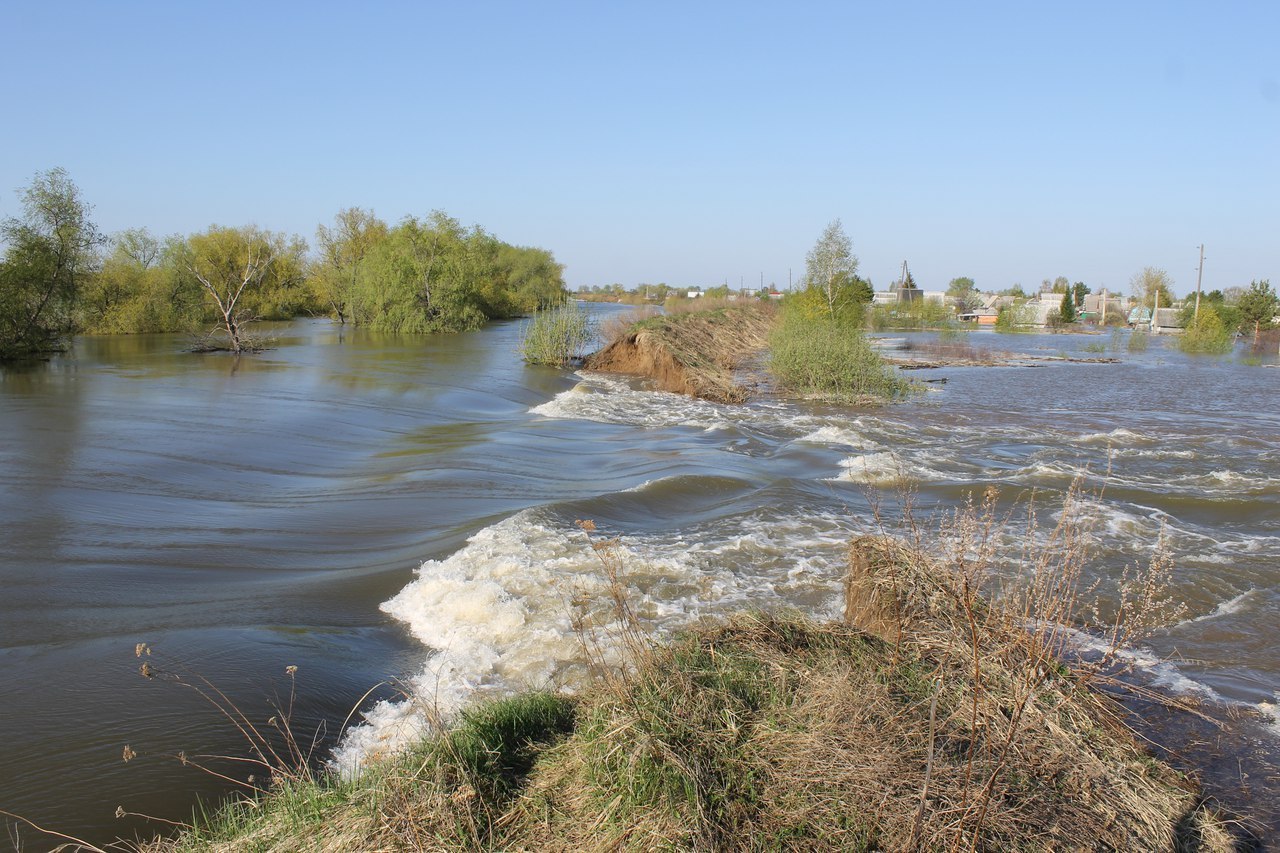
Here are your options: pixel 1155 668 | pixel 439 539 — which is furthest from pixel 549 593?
pixel 1155 668

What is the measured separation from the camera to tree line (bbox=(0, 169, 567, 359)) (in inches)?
1087

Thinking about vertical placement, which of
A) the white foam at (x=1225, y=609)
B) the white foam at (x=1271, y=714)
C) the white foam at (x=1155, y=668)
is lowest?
the white foam at (x=1225, y=609)

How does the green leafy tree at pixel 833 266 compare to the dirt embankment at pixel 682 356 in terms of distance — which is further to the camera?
the green leafy tree at pixel 833 266

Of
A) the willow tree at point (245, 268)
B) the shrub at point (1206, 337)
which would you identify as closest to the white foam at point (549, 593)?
the willow tree at point (245, 268)

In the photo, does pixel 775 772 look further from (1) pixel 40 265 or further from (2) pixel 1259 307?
(2) pixel 1259 307

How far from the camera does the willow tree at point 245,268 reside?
45.7 meters

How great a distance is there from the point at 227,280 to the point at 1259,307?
6223 centimetres

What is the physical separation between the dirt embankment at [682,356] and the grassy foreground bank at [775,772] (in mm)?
18782

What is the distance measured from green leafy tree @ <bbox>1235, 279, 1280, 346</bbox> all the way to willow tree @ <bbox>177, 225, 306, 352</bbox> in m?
56.6

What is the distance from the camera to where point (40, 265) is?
2706 centimetres

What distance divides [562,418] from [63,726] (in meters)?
14.3

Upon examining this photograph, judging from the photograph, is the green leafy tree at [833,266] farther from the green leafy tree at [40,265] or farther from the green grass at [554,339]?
the green leafy tree at [40,265]

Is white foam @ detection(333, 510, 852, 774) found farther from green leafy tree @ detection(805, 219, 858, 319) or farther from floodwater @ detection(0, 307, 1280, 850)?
green leafy tree @ detection(805, 219, 858, 319)

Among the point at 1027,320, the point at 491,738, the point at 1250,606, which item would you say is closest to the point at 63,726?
the point at 491,738
